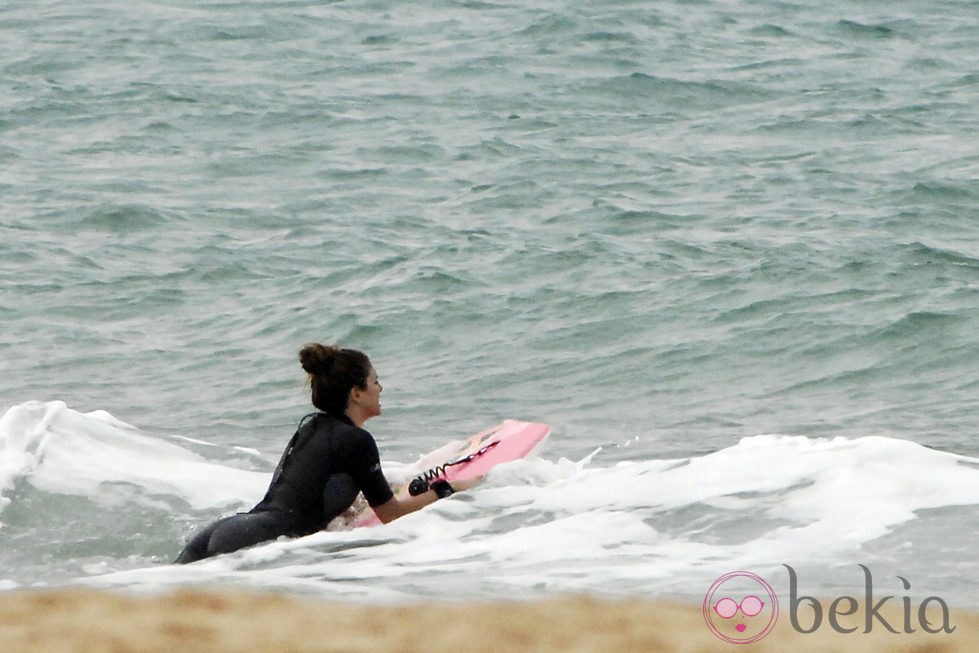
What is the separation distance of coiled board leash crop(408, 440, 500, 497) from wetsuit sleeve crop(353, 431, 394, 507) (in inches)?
14.5

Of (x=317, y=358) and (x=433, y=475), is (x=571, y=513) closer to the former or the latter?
(x=433, y=475)

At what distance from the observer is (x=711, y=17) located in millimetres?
24578

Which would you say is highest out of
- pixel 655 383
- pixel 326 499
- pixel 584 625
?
pixel 584 625

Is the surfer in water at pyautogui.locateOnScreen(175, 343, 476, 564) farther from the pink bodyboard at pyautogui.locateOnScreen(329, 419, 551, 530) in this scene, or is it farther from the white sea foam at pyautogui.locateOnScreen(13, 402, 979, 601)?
the pink bodyboard at pyautogui.locateOnScreen(329, 419, 551, 530)

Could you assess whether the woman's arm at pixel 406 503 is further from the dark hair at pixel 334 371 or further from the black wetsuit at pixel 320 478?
the dark hair at pixel 334 371

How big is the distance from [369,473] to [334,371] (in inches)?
20.9

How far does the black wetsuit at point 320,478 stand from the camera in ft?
22.9

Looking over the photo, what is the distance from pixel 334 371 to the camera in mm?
7055

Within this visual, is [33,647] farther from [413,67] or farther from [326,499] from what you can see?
[413,67]

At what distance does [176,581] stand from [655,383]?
521 cm

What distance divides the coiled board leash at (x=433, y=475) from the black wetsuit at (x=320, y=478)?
40 centimetres

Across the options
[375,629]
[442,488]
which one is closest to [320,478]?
[442,488]

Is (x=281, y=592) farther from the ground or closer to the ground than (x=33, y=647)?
closer to the ground

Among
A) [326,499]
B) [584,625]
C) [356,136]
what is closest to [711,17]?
[356,136]
